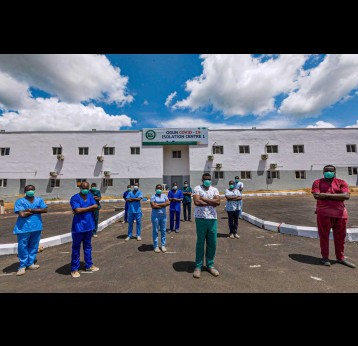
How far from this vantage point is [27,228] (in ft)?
13.5

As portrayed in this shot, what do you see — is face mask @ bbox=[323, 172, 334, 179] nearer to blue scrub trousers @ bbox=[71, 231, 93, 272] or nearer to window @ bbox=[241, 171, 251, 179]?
blue scrub trousers @ bbox=[71, 231, 93, 272]

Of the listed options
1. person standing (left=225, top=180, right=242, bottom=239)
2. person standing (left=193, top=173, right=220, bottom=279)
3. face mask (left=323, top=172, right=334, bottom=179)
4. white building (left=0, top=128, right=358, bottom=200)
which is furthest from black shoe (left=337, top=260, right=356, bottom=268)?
white building (left=0, top=128, right=358, bottom=200)

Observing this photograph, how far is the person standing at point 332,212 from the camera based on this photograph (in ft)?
13.6

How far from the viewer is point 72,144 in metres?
23.6

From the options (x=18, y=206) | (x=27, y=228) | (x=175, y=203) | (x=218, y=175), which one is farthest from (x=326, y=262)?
(x=218, y=175)

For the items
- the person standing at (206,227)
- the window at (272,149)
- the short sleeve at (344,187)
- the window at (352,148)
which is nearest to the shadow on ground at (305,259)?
the short sleeve at (344,187)

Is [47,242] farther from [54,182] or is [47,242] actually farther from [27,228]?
[54,182]

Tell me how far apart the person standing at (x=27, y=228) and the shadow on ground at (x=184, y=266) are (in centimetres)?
319

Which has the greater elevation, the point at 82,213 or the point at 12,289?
the point at 82,213

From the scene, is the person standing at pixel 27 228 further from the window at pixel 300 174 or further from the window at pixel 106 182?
the window at pixel 300 174

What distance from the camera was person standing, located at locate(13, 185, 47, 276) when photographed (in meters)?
4.06
